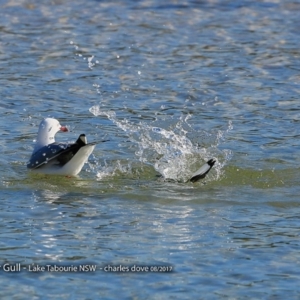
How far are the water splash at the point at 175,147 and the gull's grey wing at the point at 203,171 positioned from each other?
0.14m

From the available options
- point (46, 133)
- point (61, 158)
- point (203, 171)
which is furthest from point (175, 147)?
point (46, 133)

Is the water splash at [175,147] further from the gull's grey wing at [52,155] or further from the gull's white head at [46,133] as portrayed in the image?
the gull's white head at [46,133]

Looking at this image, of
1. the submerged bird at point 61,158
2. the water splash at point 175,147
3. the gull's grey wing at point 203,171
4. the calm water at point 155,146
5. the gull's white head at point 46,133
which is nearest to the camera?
the calm water at point 155,146

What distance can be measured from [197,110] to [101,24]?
4.90 m

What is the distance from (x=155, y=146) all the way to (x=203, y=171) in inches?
40.8

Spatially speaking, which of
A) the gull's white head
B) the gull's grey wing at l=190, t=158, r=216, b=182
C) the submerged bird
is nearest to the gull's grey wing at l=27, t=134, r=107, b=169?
the submerged bird

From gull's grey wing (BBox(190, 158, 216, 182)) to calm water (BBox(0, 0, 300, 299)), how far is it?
87 millimetres

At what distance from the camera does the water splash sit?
9164 mm

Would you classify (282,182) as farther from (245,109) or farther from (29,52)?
(29,52)

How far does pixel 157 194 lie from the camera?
830 cm

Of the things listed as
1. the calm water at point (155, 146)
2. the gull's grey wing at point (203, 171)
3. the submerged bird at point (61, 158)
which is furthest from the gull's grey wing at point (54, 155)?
the gull's grey wing at point (203, 171)

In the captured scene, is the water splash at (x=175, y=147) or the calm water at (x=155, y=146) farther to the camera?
A: the water splash at (x=175, y=147)

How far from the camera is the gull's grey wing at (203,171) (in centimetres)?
863

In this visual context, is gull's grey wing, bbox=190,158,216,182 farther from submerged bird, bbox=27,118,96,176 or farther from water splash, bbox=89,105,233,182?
submerged bird, bbox=27,118,96,176
